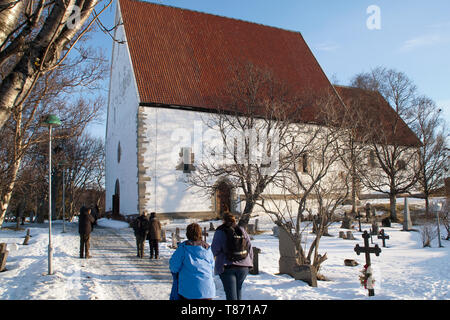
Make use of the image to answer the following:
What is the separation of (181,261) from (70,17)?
130 inches

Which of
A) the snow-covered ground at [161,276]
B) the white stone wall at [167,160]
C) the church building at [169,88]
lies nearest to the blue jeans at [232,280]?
the snow-covered ground at [161,276]

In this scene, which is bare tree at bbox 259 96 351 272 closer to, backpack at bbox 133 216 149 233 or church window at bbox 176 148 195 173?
backpack at bbox 133 216 149 233

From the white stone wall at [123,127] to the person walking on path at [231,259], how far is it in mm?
16267

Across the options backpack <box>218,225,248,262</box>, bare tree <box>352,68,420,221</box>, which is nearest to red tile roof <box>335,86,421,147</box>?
bare tree <box>352,68,420,221</box>

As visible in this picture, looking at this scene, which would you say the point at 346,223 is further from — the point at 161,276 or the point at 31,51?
the point at 31,51

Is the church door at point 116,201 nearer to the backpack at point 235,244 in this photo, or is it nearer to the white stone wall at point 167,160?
the white stone wall at point 167,160

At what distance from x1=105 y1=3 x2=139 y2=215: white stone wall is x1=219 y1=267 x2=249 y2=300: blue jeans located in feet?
53.5

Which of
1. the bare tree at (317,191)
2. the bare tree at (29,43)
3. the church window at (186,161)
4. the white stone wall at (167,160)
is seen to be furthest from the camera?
the church window at (186,161)

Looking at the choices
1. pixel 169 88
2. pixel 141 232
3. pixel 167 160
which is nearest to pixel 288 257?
pixel 141 232

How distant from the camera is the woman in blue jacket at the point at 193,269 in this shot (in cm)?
397

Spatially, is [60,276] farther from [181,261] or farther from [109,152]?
[109,152]

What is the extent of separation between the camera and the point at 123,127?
24.1 m

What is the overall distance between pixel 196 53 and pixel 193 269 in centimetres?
2179
